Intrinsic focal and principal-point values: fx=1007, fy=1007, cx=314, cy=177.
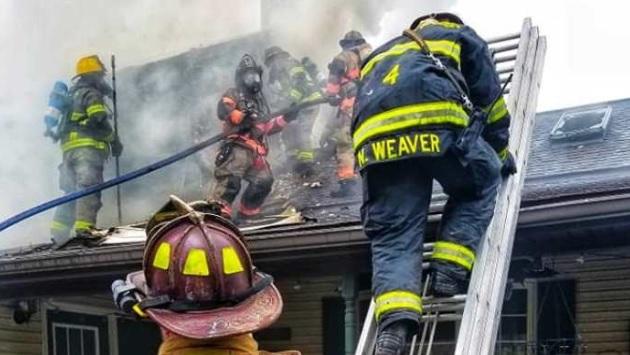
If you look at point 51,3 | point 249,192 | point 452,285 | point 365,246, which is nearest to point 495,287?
point 452,285

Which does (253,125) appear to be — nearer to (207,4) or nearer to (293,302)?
(293,302)

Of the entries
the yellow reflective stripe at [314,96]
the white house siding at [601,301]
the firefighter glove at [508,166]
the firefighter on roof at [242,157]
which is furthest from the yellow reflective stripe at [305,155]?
the firefighter glove at [508,166]

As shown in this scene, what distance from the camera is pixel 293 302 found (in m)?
7.46

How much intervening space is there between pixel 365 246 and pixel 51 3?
7847mm

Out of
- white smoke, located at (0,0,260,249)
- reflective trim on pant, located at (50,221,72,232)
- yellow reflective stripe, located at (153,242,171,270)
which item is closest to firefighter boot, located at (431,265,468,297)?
yellow reflective stripe, located at (153,242,171,270)

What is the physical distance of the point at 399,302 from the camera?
11.2 ft

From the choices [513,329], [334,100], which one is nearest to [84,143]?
[334,100]

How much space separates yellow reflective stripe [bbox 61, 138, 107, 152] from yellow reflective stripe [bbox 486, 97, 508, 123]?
20.0 ft

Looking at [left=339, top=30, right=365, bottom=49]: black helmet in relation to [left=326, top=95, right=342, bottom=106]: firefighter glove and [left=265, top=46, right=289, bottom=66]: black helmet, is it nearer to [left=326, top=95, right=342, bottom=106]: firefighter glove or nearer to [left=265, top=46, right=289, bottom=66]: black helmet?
[left=326, top=95, right=342, bottom=106]: firefighter glove

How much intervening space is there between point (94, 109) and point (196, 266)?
6986 millimetres

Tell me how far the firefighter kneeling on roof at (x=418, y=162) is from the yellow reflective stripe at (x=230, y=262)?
100cm

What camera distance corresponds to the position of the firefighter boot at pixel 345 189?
809 centimetres

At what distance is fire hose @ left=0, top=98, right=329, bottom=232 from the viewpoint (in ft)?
22.1

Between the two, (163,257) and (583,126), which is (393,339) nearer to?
(163,257)
